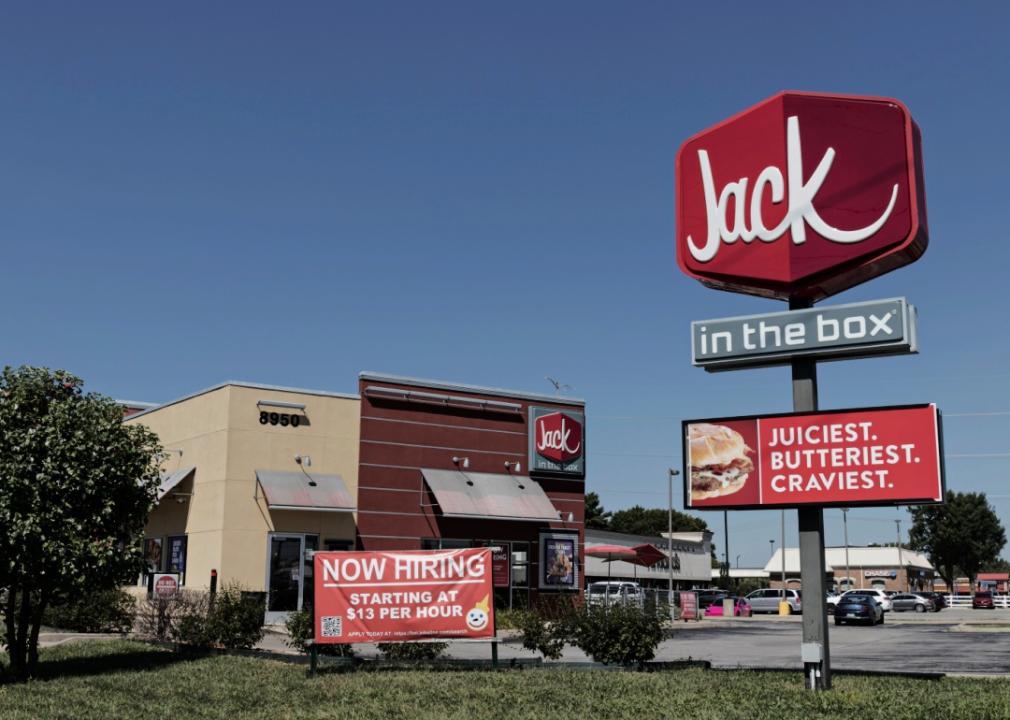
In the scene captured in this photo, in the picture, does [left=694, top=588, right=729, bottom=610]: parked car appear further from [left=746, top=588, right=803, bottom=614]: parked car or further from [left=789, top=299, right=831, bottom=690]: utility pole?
[left=789, top=299, right=831, bottom=690]: utility pole

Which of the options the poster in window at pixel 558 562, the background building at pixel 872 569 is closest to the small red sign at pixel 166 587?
the poster in window at pixel 558 562

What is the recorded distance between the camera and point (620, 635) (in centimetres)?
1780

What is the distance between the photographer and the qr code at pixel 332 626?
688 inches

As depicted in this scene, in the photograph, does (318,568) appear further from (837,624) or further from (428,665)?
(837,624)

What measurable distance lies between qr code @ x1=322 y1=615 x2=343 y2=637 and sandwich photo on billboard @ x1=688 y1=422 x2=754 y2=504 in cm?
630

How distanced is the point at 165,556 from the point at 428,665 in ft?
60.9

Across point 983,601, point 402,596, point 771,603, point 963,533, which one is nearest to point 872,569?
point 963,533

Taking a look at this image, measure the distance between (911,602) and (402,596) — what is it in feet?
176

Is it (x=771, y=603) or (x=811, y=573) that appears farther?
(x=771, y=603)

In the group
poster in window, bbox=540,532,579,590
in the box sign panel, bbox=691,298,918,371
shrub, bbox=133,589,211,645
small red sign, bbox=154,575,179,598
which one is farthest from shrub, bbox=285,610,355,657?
poster in window, bbox=540,532,579,590

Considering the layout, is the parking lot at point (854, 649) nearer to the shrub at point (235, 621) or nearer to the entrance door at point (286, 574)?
the shrub at point (235, 621)

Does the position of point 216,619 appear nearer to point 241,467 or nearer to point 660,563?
point 241,467

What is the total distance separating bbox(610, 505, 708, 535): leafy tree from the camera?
126 meters

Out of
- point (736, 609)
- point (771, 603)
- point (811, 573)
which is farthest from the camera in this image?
point (771, 603)
